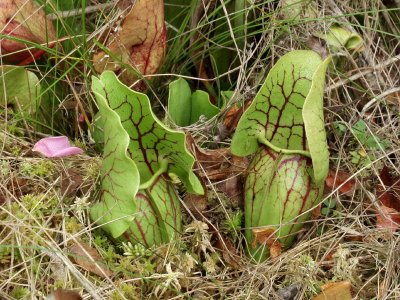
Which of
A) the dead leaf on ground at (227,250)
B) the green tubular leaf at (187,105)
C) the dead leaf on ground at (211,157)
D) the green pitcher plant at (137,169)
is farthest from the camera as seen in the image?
the green tubular leaf at (187,105)

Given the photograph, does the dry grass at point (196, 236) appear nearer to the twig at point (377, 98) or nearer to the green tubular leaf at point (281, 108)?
the twig at point (377, 98)

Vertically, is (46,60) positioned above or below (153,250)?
above

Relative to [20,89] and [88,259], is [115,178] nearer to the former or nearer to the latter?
[88,259]

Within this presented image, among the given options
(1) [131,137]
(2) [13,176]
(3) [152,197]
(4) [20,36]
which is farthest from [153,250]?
(4) [20,36]

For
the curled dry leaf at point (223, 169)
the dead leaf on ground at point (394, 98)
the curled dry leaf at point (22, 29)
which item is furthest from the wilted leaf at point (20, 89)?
the dead leaf on ground at point (394, 98)

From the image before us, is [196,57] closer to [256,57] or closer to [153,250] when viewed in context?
[256,57]

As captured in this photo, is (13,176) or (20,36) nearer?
(13,176)
